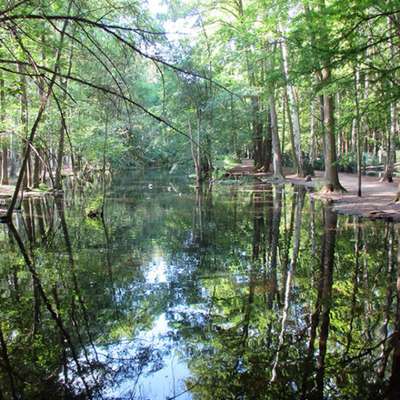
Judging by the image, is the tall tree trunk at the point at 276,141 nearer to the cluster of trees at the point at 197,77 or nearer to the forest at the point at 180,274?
the cluster of trees at the point at 197,77

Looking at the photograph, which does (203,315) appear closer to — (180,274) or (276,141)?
(180,274)

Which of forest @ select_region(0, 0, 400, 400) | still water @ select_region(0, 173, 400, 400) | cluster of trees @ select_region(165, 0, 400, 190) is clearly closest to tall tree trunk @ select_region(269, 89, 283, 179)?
cluster of trees @ select_region(165, 0, 400, 190)

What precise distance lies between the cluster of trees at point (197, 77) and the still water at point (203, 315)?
1.90 metres

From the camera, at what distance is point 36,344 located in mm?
4805

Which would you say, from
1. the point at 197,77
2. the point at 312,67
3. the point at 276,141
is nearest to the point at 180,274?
the point at 197,77

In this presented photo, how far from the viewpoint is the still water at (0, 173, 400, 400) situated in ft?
13.0

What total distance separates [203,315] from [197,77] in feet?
11.1

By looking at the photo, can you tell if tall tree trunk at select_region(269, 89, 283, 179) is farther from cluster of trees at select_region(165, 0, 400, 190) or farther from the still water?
the still water

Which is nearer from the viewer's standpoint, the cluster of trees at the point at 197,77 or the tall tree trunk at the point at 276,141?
the cluster of trees at the point at 197,77

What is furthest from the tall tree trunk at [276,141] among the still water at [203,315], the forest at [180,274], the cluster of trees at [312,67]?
the still water at [203,315]

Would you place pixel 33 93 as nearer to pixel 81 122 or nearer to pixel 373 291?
pixel 81 122

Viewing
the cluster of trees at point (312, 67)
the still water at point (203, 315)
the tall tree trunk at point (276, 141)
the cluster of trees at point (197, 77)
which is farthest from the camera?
the tall tree trunk at point (276, 141)

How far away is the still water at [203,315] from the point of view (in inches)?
156

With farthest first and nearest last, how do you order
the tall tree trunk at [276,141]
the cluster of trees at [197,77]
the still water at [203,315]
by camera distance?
1. the tall tree trunk at [276,141]
2. the still water at [203,315]
3. the cluster of trees at [197,77]
